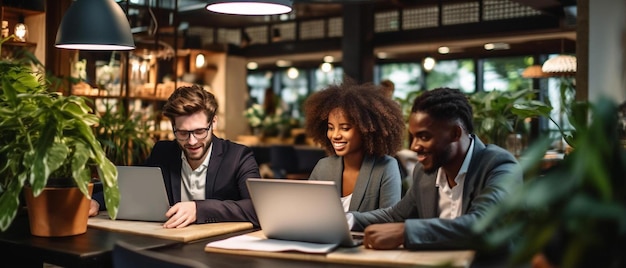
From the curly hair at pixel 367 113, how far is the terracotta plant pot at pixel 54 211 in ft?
4.19

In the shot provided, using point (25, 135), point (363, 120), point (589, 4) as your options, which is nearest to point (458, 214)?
point (363, 120)

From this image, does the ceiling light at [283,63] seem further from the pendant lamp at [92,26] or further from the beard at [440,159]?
the beard at [440,159]

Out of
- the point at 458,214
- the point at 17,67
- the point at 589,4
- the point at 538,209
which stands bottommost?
the point at 458,214

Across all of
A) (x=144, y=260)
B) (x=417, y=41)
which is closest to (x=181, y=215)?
(x=144, y=260)

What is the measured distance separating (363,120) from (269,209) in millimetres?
953

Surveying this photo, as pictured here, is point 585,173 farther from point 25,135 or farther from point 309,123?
point 309,123

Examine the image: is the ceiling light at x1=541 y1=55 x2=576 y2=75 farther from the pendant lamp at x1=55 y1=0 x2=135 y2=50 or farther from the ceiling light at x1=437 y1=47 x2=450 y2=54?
the pendant lamp at x1=55 y1=0 x2=135 y2=50

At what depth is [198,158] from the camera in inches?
127

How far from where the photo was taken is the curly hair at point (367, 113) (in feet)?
10.5

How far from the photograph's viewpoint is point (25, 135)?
2.51m

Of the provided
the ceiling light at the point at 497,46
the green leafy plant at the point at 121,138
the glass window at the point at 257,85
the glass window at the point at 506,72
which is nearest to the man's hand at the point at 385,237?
the green leafy plant at the point at 121,138

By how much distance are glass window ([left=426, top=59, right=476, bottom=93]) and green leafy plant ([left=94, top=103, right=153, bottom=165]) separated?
23.9 ft

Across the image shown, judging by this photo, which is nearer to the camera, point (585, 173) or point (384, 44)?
point (585, 173)

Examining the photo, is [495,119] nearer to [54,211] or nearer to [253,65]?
[54,211]
